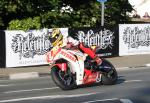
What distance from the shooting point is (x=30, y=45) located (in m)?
22.7

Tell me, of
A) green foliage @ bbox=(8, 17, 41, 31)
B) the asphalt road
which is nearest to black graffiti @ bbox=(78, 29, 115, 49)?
green foliage @ bbox=(8, 17, 41, 31)

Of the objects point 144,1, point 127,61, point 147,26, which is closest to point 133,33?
point 147,26

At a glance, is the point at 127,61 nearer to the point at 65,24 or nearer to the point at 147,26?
the point at 147,26

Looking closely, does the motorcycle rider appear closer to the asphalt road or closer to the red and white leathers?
the red and white leathers

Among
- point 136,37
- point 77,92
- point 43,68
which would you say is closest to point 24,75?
point 43,68

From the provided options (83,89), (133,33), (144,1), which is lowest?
(83,89)

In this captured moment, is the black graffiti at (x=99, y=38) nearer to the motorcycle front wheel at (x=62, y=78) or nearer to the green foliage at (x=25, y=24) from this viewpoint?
the green foliage at (x=25, y=24)

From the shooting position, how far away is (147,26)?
27.7 metres

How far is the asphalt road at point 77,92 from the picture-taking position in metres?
13.2

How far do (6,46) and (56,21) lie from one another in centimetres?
734

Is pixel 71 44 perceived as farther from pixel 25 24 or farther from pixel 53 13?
→ pixel 53 13

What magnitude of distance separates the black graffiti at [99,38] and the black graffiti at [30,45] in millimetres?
2257

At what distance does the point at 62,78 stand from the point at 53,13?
14306mm

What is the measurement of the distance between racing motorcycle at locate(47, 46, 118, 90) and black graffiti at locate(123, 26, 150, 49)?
432 inches
